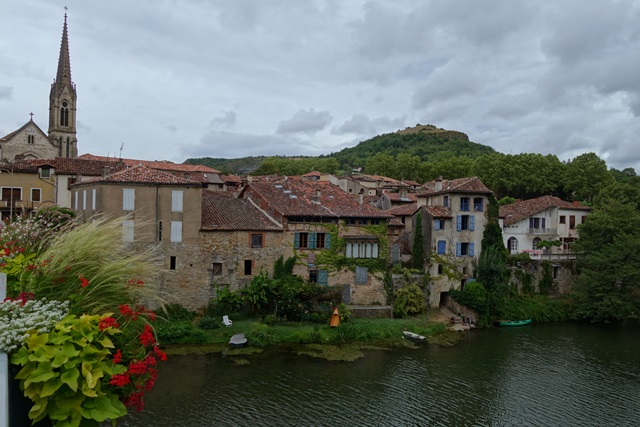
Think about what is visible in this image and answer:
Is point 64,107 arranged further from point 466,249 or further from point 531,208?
point 531,208

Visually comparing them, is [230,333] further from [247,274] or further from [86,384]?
[86,384]

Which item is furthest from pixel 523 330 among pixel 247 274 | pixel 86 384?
pixel 86 384

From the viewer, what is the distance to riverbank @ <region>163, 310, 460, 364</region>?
94.8 ft

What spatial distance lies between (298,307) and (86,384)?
2801 centimetres

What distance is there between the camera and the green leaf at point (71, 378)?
16.8 ft

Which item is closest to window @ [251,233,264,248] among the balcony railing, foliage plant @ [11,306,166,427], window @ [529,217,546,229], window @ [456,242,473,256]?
window @ [456,242,473,256]

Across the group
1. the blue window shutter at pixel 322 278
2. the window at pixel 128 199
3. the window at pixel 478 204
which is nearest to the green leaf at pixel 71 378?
the window at pixel 128 199

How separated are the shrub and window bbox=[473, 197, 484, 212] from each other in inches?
363

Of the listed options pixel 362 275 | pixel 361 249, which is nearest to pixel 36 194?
pixel 361 249

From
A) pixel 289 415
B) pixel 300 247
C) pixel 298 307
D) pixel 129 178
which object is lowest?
pixel 289 415

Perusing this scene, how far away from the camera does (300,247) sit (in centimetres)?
3572

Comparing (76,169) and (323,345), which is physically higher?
(76,169)

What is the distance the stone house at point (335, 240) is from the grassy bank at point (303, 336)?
373cm

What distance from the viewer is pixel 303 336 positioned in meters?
31.0
